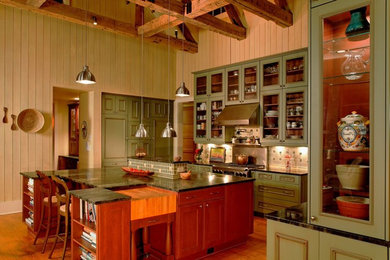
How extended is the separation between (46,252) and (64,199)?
0.84 m

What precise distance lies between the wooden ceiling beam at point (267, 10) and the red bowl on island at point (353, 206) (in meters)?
3.44

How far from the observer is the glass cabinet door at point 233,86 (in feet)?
20.6

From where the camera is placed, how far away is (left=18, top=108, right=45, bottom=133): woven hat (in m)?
5.61

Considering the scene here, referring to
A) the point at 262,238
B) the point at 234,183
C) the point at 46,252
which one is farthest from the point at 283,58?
the point at 46,252

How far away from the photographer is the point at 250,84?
20.0ft

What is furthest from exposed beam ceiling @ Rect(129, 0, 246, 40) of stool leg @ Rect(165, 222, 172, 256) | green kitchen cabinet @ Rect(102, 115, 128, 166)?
stool leg @ Rect(165, 222, 172, 256)

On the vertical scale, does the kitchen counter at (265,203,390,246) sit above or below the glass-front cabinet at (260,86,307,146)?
below

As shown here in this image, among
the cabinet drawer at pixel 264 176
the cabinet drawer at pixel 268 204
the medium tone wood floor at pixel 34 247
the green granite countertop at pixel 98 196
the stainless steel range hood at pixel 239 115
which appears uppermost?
the stainless steel range hood at pixel 239 115

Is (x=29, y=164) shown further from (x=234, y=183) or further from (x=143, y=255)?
(x=234, y=183)

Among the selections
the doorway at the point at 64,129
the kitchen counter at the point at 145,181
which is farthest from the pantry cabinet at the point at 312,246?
the doorway at the point at 64,129

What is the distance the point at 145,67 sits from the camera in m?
7.44

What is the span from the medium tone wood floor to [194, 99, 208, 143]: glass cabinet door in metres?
2.84

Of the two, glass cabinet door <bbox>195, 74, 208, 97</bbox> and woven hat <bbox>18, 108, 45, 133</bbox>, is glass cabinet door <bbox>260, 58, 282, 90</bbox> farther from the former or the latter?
woven hat <bbox>18, 108, 45, 133</bbox>

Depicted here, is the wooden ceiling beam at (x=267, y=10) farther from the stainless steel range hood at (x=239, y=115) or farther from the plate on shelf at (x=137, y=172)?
the plate on shelf at (x=137, y=172)
